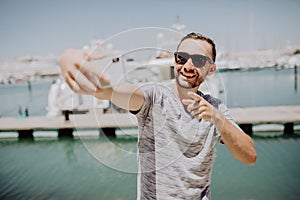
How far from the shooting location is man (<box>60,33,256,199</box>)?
0.98 metres

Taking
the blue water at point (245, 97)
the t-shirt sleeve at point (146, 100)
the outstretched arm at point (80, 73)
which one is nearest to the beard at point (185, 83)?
the t-shirt sleeve at point (146, 100)

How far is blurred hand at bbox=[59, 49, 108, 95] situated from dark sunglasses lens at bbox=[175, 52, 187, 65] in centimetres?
41

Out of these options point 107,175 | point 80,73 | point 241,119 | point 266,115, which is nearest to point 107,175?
point 107,175

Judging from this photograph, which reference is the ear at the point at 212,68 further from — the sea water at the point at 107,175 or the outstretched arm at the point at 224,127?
the sea water at the point at 107,175

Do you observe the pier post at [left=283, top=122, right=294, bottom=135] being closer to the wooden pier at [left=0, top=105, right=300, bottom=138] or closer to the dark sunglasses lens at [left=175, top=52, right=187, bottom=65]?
the wooden pier at [left=0, top=105, right=300, bottom=138]

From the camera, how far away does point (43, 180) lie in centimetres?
621

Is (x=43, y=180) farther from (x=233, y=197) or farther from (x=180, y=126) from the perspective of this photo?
(x=180, y=126)

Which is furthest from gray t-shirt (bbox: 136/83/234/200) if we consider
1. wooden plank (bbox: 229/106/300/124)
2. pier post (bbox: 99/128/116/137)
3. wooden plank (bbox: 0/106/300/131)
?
wooden plank (bbox: 229/106/300/124)

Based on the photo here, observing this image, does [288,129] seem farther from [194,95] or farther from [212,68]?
[194,95]

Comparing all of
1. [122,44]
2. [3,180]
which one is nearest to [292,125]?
[3,180]

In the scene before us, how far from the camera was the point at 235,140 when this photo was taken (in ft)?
3.11

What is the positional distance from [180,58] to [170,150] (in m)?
0.35

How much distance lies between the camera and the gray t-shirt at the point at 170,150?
102cm

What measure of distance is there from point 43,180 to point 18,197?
0.74 metres
